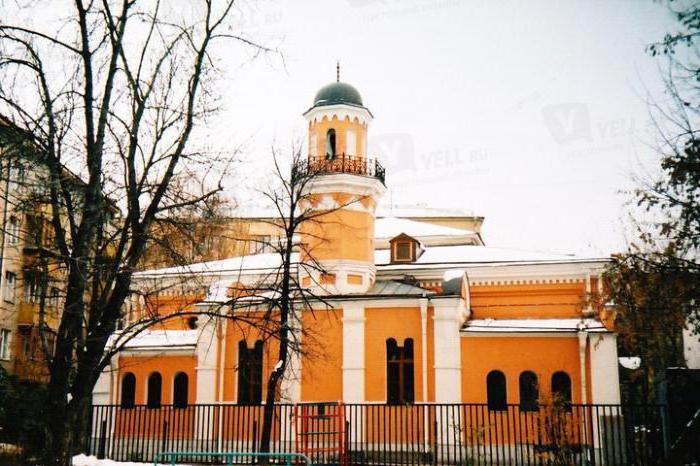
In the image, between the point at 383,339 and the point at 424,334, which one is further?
the point at 383,339

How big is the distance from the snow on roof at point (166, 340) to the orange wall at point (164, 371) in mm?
462

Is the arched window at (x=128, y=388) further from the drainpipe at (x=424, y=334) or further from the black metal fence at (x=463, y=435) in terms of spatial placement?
the drainpipe at (x=424, y=334)

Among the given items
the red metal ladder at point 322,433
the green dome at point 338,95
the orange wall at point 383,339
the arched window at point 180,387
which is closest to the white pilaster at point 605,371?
the orange wall at point 383,339

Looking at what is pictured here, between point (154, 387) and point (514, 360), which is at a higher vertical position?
point (514, 360)

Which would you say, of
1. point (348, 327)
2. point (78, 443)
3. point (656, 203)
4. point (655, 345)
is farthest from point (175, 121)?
point (655, 345)

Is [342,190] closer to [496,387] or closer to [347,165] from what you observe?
[347,165]

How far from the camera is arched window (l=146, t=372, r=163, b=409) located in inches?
1015

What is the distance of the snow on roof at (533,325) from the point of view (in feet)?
75.5

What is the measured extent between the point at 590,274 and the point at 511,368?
5088 mm

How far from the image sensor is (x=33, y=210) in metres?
12.1

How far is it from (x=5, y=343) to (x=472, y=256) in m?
22.0

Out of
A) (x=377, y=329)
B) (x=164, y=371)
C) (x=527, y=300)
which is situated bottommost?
(x=164, y=371)

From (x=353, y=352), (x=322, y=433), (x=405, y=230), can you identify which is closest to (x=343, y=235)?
(x=353, y=352)

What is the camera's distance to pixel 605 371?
22281 millimetres
